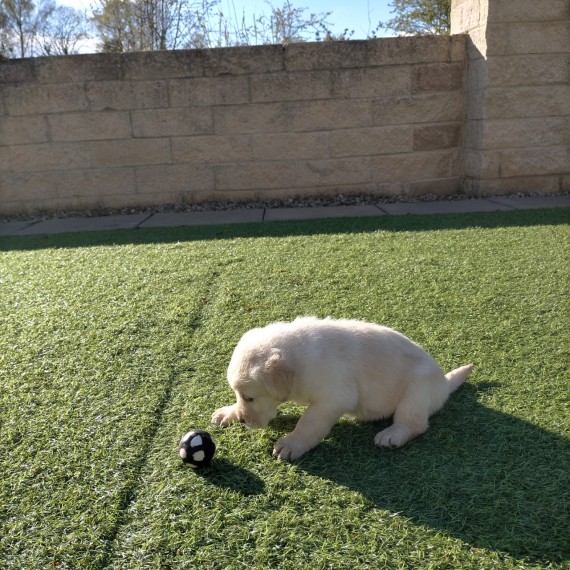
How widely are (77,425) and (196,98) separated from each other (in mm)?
5854

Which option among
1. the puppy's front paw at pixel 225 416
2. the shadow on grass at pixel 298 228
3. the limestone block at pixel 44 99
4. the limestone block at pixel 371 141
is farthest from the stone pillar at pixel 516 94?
the puppy's front paw at pixel 225 416

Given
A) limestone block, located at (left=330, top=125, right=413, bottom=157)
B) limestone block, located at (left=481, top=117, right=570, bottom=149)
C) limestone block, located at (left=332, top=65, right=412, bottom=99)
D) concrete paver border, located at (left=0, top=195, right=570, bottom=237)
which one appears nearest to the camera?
concrete paver border, located at (left=0, top=195, right=570, bottom=237)

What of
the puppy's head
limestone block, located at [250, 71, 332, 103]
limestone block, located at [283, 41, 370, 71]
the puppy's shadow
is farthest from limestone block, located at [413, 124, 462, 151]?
the puppy's shadow

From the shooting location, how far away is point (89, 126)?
7.55 metres

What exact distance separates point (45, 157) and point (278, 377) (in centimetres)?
670

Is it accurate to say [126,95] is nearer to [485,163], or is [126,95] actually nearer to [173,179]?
[173,179]

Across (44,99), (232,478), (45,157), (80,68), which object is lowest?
(232,478)

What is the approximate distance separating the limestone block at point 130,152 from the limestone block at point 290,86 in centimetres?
139

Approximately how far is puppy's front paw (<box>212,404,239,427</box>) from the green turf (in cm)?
4

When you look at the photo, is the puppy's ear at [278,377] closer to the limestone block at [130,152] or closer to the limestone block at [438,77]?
the limestone block at [130,152]

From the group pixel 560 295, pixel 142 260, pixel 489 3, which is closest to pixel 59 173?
pixel 142 260

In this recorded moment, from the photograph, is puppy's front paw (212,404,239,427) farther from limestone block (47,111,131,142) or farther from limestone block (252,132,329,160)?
limestone block (47,111,131,142)

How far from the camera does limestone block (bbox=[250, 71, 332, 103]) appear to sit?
7.36 m

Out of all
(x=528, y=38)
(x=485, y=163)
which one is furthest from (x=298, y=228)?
(x=528, y=38)
